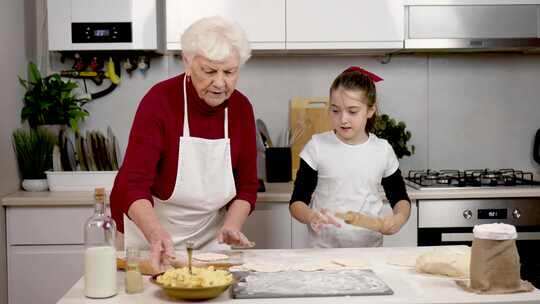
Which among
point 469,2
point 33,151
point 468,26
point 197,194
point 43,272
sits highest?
point 469,2

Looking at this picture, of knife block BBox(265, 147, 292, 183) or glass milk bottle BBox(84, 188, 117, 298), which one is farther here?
knife block BBox(265, 147, 292, 183)

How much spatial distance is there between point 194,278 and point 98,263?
22 centimetres

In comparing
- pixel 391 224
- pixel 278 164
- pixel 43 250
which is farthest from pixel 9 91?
pixel 391 224

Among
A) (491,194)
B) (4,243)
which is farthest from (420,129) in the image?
(4,243)

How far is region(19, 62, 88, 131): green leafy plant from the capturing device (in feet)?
10.7

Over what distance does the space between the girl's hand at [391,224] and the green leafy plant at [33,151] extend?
173 centimetres

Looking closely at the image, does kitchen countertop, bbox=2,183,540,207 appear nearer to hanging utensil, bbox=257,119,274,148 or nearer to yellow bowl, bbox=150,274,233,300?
hanging utensil, bbox=257,119,274,148

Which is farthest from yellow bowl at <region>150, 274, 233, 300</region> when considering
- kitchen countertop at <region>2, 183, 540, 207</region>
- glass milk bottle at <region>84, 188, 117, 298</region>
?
kitchen countertop at <region>2, 183, 540, 207</region>

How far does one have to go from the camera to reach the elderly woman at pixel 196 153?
6.50 ft

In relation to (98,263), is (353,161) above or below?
above

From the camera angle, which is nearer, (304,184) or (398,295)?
(398,295)

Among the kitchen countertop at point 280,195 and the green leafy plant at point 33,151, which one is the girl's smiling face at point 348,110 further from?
the green leafy plant at point 33,151

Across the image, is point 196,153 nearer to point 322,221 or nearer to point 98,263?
point 322,221

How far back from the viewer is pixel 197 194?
2176 millimetres
